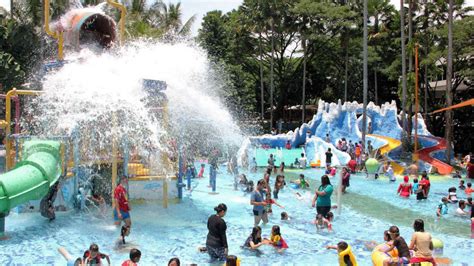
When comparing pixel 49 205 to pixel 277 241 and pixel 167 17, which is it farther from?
pixel 167 17

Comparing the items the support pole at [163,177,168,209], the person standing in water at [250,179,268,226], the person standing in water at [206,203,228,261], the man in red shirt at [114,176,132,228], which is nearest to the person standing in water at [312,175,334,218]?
the person standing in water at [250,179,268,226]

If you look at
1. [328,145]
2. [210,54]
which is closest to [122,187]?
[328,145]

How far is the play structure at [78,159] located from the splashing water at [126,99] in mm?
151

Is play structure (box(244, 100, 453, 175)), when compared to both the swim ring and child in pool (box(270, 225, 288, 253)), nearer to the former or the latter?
child in pool (box(270, 225, 288, 253))

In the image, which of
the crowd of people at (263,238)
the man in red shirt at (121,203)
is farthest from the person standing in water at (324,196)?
the man in red shirt at (121,203)

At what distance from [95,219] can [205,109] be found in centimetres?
439

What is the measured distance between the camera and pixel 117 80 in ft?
45.7

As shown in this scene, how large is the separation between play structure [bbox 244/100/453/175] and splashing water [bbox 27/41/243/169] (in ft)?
43.8

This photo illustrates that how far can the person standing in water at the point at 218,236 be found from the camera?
31.0 ft

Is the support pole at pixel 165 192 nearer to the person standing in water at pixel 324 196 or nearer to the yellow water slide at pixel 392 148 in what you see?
the person standing in water at pixel 324 196

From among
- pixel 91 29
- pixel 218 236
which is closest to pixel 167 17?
pixel 91 29

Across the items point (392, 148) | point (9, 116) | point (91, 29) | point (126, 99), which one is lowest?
point (392, 148)

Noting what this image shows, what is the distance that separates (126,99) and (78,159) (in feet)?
7.59

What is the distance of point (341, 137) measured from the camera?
33719 millimetres
